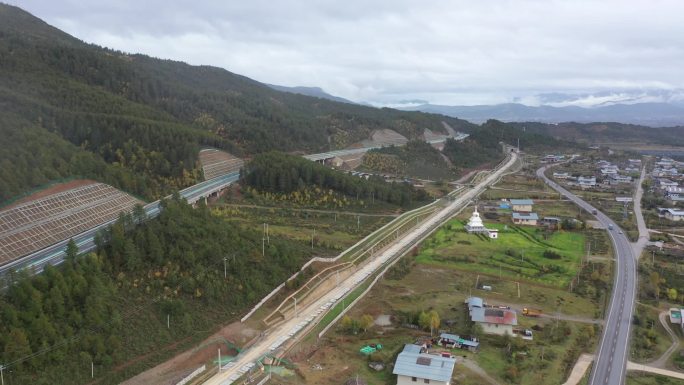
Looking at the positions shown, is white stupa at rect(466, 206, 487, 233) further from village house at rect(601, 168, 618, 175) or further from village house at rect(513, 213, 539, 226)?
village house at rect(601, 168, 618, 175)

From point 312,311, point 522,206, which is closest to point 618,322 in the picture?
point 312,311

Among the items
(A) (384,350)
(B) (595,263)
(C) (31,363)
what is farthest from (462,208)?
(C) (31,363)

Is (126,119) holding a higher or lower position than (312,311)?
higher

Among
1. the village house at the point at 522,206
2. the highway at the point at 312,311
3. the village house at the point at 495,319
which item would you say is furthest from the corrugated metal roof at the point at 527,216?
the village house at the point at 495,319

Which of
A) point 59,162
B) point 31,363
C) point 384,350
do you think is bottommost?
point 384,350

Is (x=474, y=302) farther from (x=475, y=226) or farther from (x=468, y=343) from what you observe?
(x=475, y=226)

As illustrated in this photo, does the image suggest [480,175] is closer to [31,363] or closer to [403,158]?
[403,158]

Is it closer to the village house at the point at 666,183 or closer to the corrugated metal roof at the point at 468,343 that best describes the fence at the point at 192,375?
the corrugated metal roof at the point at 468,343
